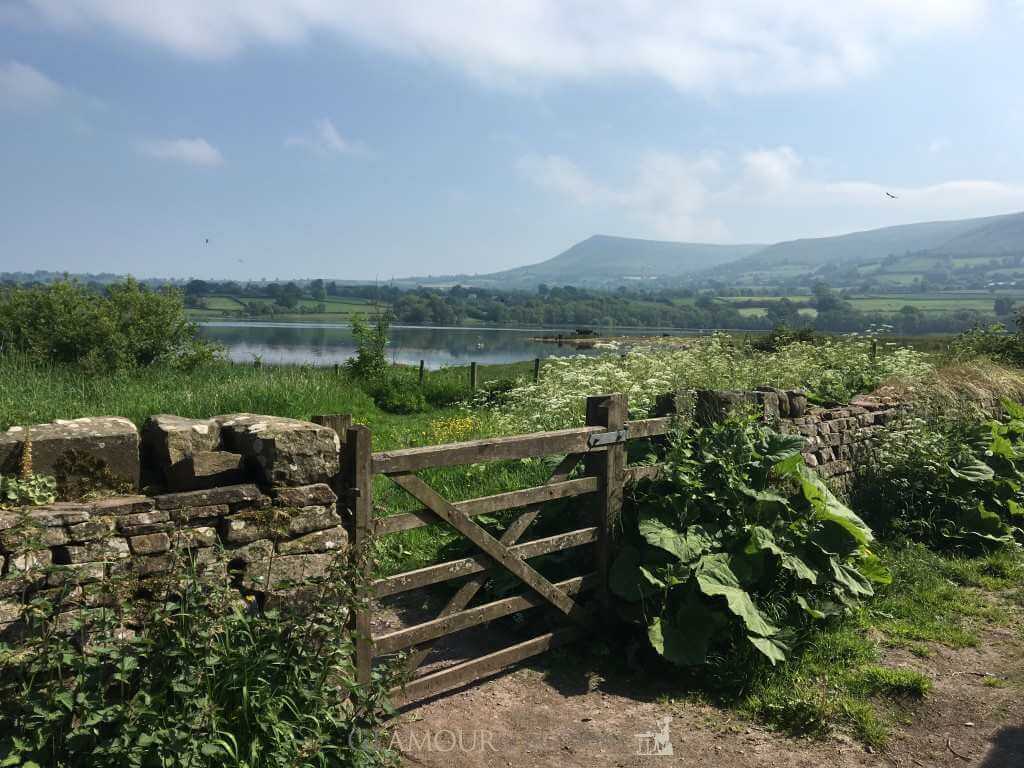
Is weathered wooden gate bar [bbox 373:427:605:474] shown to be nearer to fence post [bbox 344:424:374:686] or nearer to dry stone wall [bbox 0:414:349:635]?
fence post [bbox 344:424:374:686]

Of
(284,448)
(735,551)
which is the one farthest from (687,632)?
(284,448)

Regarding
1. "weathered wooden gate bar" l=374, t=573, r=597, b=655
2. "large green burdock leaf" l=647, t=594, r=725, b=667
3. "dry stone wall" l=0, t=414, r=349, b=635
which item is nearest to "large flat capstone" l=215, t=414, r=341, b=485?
"dry stone wall" l=0, t=414, r=349, b=635

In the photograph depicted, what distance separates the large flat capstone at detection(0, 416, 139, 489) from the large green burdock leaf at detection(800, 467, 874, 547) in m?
5.02

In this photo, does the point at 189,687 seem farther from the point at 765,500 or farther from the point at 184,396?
the point at 184,396

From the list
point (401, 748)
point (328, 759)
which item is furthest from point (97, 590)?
point (401, 748)

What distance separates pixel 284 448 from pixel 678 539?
9.64 feet

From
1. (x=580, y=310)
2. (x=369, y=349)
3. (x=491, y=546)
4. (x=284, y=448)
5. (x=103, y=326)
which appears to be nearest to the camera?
A: (x=284, y=448)

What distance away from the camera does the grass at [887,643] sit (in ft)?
15.4

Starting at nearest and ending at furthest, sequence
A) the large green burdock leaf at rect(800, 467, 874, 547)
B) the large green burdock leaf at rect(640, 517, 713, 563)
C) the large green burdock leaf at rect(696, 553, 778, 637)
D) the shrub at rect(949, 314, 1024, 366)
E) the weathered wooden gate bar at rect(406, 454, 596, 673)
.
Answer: the weathered wooden gate bar at rect(406, 454, 596, 673), the large green burdock leaf at rect(696, 553, 778, 637), the large green burdock leaf at rect(640, 517, 713, 563), the large green burdock leaf at rect(800, 467, 874, 547), the shrub at rect(949, 314, 1024, 366)

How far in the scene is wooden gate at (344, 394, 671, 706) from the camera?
443cm

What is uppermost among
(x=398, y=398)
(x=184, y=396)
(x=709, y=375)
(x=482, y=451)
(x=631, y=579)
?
(x=482, y=451)

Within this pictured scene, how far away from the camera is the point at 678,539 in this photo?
5398mm

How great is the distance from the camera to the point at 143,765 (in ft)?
10.4

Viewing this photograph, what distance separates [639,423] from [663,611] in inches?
59.4
